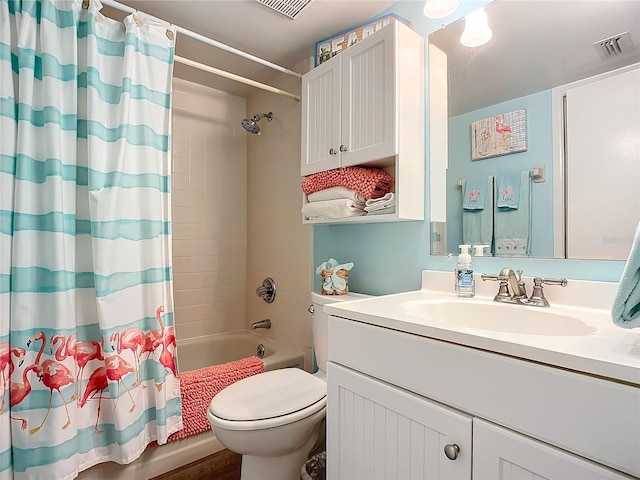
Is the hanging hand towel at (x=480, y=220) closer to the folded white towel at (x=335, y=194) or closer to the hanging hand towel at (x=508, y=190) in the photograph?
the hanging hand towel at (x=508, y=190)

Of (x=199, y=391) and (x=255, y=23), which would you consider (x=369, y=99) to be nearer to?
(x=255, y=23)

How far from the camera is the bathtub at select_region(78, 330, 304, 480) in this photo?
4.68 ft

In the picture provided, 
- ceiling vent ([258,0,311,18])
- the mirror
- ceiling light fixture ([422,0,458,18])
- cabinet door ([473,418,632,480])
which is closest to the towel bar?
the mirror

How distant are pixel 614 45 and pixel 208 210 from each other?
2275mm

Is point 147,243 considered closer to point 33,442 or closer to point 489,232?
point 33,442

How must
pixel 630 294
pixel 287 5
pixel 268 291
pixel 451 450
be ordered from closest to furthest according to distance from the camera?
pixel 630 294
pixel 451 450
pixel 287 5
pixel 268 291

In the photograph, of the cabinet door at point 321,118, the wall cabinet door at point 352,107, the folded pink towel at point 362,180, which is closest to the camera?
the wall cabinet door at point 352,107

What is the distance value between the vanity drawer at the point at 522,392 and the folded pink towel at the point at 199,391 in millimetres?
1020

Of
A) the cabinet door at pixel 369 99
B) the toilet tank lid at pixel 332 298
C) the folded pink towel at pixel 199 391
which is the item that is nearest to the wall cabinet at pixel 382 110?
the cabinet door at pixel 369 99

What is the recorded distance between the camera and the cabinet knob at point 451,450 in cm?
73

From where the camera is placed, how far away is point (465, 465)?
72 cm

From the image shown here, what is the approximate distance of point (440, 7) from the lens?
4.12ft

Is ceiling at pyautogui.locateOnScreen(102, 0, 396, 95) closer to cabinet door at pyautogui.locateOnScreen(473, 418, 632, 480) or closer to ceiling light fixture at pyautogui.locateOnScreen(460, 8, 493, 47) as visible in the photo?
ceiling light fixture at pyautogui.locateOnScreen(460, 8, 493, 47)

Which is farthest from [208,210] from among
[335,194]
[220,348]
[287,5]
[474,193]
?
[474,193]
